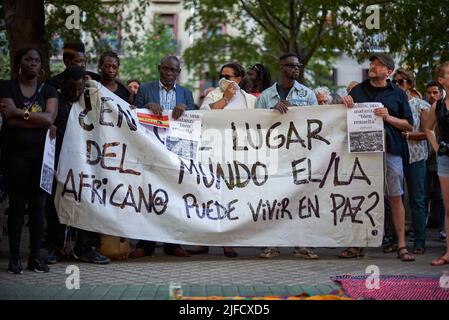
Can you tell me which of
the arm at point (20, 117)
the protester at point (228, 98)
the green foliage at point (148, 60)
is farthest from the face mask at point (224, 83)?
the green foliage at point (148, 60)

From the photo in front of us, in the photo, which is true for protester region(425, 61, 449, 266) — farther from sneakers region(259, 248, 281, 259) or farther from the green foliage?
the green foliage

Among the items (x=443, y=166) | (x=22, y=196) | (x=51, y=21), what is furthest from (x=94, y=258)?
(x=51, y=21)

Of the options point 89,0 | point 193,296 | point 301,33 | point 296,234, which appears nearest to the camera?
point 193,296

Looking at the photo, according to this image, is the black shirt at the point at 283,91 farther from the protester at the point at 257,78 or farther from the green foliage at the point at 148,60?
the green foliage at the point at 148,60

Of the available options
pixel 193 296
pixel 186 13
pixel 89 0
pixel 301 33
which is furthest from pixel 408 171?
pixel 186 13

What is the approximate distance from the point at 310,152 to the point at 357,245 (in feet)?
3.56

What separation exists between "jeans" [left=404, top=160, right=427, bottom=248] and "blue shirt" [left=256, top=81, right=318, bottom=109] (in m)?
1.40

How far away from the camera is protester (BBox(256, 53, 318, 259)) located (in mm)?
8039

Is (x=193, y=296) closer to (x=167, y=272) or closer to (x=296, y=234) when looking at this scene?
(x=167, y=272)

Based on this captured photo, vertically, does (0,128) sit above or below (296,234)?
above

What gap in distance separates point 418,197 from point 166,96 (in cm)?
305

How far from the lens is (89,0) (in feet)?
58.0

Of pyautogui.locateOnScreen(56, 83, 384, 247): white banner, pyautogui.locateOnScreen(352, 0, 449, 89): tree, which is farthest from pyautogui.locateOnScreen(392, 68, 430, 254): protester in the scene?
pyautogui.locateOnScreen(352, 0, 449, 89): tree

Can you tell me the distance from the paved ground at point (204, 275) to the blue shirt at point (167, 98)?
163 cm
